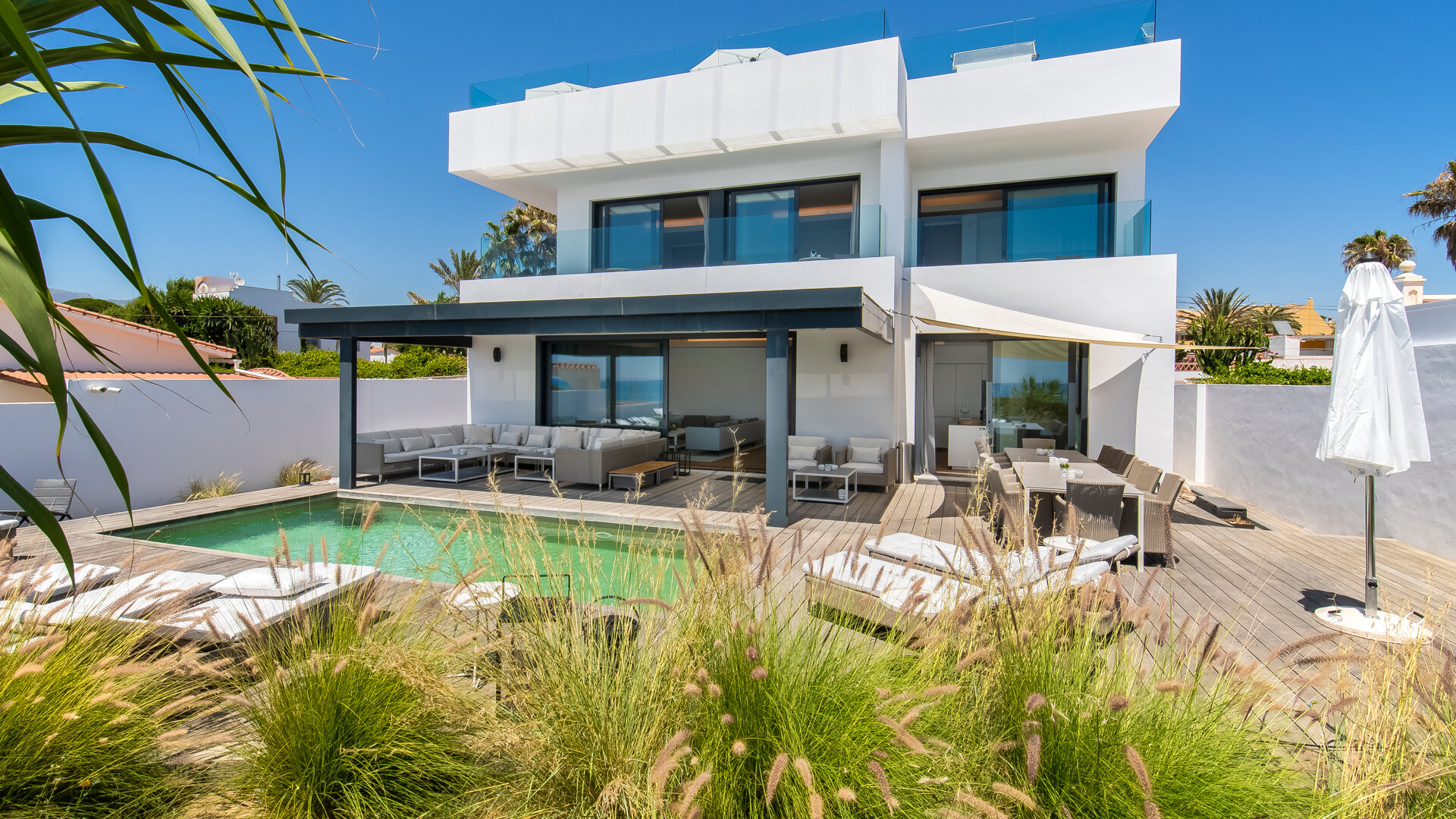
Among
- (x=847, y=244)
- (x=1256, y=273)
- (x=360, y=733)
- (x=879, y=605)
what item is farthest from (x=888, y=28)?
(x=1256, y=273)

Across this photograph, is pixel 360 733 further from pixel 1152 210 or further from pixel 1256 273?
pixel 1256 273

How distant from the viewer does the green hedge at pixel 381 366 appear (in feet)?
78.3

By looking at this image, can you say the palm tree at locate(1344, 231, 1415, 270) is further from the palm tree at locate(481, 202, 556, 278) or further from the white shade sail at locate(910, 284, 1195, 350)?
the palm tree at locate(481, 202, 556, 278)

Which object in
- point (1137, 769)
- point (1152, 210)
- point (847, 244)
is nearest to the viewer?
point (1137, 769)

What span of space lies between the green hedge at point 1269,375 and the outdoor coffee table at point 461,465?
1238cm

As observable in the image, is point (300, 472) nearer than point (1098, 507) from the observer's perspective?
No

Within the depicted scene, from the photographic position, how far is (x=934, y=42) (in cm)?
1151

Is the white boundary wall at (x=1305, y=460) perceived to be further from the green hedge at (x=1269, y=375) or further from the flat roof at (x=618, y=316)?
the flat roof at (x=618, y=316)

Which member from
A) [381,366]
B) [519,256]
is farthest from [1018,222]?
[381,366]

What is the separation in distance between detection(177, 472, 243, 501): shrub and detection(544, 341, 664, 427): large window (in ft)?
17.0

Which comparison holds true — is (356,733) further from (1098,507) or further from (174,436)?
(174,436)

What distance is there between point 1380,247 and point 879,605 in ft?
131

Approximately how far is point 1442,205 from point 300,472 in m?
38.9

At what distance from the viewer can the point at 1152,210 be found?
10.7 m
